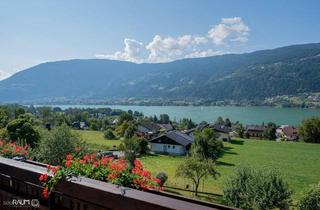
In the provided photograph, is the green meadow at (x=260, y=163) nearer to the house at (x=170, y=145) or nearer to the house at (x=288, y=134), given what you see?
the house at (x=170, y=145)

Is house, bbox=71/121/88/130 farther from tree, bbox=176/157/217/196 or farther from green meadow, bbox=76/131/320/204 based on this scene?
tree, bbox=176/157/217/196

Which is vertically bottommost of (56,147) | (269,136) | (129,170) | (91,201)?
(269,136)

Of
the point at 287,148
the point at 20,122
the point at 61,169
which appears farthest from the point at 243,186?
the point at 287,148

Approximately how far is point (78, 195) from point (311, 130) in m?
67.2

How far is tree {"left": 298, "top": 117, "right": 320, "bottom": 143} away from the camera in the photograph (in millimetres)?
61750

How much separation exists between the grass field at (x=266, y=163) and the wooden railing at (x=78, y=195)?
20.9m

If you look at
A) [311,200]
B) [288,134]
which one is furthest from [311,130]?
[311,200]

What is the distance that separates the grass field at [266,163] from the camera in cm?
2678

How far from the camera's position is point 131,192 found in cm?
206

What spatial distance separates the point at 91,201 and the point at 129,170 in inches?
15.2

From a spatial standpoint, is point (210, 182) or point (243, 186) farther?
point (210, 182)

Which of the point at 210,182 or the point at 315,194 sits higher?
the point at 315,194

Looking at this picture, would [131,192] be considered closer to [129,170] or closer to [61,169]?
[129,170]

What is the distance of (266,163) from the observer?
128ft
